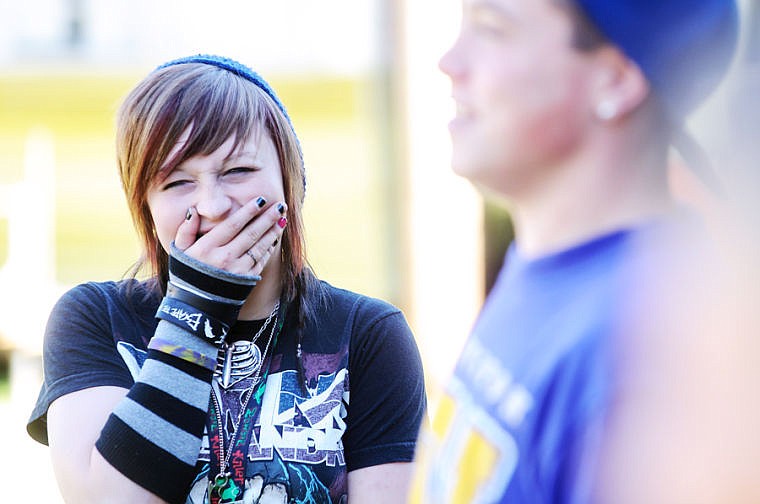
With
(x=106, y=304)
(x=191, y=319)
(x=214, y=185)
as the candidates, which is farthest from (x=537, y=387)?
(x=106, y=304)

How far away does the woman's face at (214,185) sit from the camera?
1.89 metres

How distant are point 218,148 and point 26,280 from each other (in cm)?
775

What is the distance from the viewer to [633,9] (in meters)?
1.09

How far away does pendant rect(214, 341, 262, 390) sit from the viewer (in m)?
1.88

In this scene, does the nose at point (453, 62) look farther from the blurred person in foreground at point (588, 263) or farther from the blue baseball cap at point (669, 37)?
the blue baseball cap at point (669, 37)

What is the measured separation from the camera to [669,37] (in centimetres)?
110

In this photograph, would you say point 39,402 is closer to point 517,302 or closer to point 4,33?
point 517,302

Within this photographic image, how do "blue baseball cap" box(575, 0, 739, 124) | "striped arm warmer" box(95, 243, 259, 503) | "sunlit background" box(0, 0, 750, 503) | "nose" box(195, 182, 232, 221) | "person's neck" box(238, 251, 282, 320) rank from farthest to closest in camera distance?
"sunlit background" box(0, 0, 750, 503) < "person's neck" box(238, 251, 282, 320) < "nose" box(195, 182, 232, 221) < "striped arm warmer" box(95, 243, 259, 503) < "blue baseball cap" box(575, 0, 739, 124)

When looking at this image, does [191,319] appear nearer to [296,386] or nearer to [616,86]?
[296,386]

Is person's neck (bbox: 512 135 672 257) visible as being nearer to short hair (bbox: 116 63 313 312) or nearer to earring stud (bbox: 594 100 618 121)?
earring stud (bbox: 594 100 618 121)

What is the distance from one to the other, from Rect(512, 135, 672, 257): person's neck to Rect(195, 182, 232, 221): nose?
33.4 inches

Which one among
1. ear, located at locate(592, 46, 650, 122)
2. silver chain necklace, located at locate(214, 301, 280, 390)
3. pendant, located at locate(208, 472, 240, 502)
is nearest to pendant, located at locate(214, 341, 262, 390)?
silver chain necklace, located at locate(214, 301, 280, 390)

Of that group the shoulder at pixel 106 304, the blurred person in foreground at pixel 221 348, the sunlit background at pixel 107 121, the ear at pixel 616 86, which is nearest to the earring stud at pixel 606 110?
the ear at pixel 616 86

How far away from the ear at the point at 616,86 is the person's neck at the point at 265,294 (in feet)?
3.31
